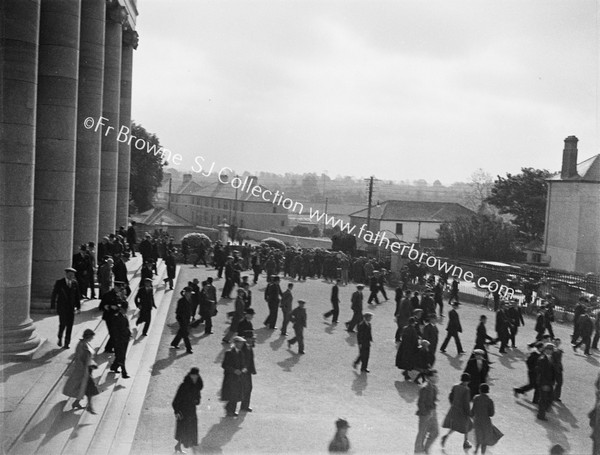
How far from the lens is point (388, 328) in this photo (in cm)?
1838

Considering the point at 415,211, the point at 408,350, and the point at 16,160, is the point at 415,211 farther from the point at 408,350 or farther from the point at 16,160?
the point at 16,160

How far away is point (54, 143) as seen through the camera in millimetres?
13094

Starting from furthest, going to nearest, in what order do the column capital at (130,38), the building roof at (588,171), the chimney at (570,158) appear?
the chimney at (570,158), the building roof at (588,171), the column capital at (130,38)

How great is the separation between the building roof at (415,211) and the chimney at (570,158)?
19.2 m

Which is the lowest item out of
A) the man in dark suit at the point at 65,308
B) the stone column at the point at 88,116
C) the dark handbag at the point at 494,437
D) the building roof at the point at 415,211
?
the dark handbag at the point at 494,437

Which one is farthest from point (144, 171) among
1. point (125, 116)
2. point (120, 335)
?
point (120, 335)

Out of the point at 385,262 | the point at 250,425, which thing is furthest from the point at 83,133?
the point at 385,262

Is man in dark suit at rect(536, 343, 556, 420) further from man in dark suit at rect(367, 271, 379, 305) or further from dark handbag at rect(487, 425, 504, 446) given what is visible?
man in dark suit at rect(367, 271, 379, 305)

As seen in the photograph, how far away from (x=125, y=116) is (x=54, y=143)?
43.8ft

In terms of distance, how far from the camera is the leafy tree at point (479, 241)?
43.1 metres

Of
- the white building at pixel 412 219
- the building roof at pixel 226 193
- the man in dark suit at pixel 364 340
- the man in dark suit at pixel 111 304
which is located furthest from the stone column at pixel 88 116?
the building roof at pixel 226 193

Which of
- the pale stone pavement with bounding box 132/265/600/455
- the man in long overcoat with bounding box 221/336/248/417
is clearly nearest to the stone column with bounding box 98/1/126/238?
the pale stone pavement with bounding box 132/265/600/455

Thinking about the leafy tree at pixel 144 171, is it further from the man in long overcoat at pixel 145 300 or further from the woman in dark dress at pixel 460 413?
the woman in dark dress at pixel 460 413

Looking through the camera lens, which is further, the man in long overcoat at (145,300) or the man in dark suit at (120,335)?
the man in long overcoat at (145,300)
